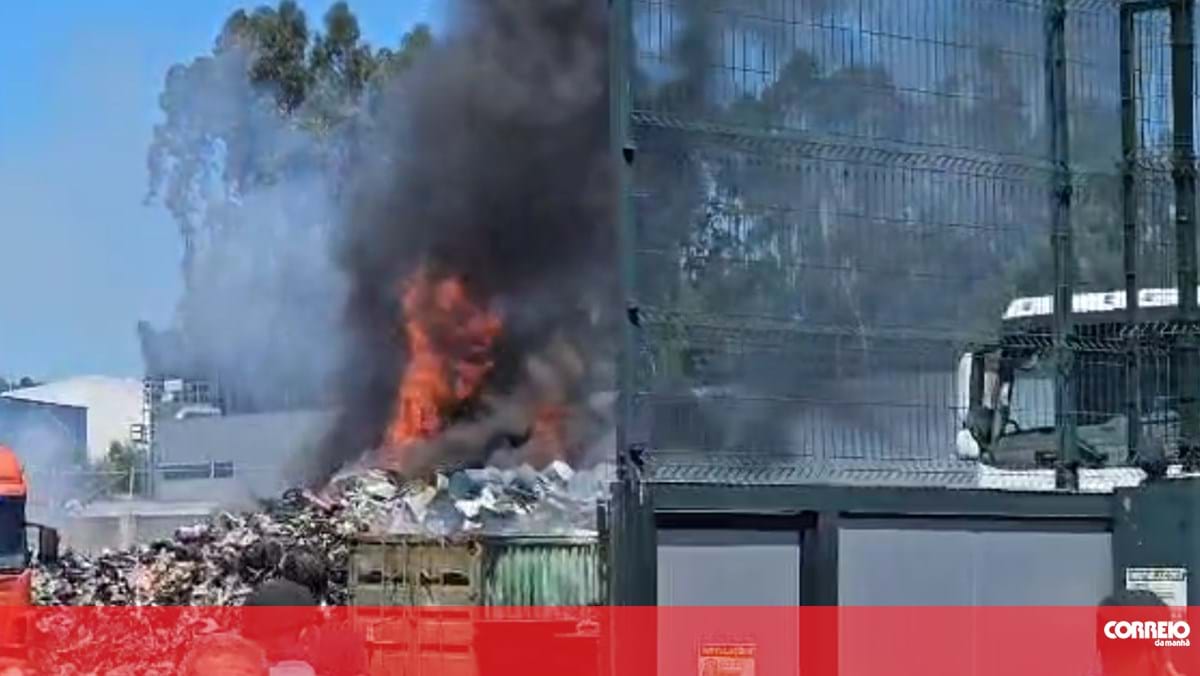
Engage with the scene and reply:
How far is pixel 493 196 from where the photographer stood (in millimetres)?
22016

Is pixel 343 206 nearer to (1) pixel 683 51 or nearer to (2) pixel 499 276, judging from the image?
(2) pixel 499 276

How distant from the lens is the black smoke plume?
60.0ft

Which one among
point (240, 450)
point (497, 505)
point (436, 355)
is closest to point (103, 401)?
point (240, 450)

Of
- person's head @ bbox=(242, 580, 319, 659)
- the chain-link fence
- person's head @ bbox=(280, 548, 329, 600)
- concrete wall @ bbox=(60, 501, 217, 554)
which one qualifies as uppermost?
the chain-link fence

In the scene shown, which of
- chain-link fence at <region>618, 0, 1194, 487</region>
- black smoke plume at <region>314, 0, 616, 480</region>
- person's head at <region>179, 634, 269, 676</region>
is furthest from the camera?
black smoke plume at <region>314, 0, 616, 480</region>

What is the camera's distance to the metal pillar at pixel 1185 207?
30.7ft

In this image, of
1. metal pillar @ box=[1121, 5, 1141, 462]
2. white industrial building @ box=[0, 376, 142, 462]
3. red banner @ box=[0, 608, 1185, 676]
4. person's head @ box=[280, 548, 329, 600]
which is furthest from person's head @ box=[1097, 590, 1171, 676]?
white industrial building @ box=[0, 376, 142, 462]

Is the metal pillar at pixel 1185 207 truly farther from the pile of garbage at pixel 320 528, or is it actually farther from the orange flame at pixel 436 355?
the orange flame at pixel 436 355

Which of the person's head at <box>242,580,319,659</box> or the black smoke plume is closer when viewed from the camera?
the person's head at <box>242,580,319,659</box>

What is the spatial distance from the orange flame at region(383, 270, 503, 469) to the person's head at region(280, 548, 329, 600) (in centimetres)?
367

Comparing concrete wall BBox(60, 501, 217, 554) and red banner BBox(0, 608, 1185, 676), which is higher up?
red banner BBox(0, 608, 1185, 676)

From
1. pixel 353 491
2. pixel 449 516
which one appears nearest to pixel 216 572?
pixel 353 491

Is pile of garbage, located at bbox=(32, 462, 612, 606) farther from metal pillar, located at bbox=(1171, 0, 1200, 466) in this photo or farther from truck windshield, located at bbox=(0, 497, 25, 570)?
metal pillar, located at bbox=(1171, 0, 1200, 466)

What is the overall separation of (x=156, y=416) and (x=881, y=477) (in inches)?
1325
